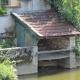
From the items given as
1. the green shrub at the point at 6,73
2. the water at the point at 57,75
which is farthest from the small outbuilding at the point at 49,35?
the green shrub at the point at 6,73

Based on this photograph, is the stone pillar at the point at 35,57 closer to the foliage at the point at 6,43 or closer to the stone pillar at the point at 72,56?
the foliage at the point at 6,43

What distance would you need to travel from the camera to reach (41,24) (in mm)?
20297

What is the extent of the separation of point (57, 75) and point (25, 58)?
2.00 m

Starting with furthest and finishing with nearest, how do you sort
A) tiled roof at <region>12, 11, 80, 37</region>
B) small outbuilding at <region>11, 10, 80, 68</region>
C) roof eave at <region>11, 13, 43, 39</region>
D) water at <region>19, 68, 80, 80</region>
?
tiled roof at <region>12, 11, 80, 37</region> < small outbuilding at <region>11, 10, 80, 68</region> < roof eave at <region>11, 13, 43, 39</region> < water at <region>19, 68, 80, 80</region>

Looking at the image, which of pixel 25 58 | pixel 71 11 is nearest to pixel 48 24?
pixel 71 11

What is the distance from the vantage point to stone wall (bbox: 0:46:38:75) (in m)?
18.2

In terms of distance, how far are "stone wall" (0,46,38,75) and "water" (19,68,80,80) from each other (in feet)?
1.46

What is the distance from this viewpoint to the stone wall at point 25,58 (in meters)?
18.2

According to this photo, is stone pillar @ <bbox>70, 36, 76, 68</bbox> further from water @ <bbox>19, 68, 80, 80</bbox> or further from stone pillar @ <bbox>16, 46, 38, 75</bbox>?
stone pillar @ <bbox>16, 46, 38, 75</bbox>

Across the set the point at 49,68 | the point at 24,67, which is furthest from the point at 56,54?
the point at 24,67

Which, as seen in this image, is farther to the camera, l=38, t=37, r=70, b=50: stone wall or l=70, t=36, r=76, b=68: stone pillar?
l=38, t=37, r=70, b=50: stone wall

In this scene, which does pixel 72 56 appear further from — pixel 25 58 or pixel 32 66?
pixel 25 58

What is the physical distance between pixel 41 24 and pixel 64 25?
1589 mm

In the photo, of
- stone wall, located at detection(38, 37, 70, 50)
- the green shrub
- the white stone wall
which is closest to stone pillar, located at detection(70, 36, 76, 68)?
stone wall, located at detection(38, 37, 70, 50)
